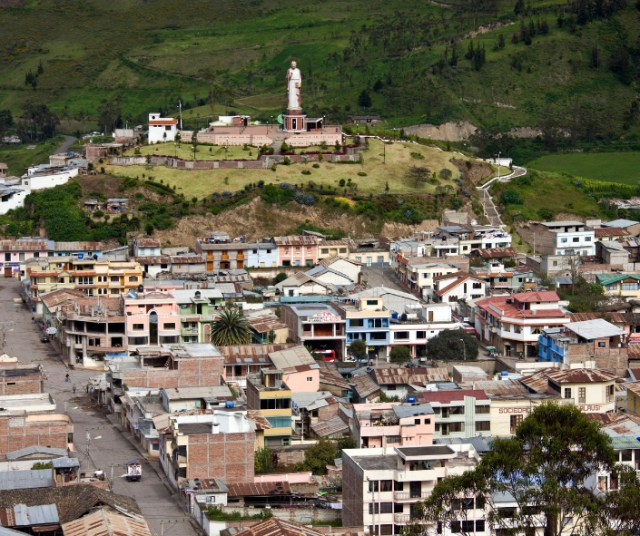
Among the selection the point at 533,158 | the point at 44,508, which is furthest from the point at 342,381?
the point at 533,158

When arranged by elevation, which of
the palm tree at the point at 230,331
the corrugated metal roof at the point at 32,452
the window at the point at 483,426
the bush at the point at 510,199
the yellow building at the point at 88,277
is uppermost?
the bush at the point at 510,199

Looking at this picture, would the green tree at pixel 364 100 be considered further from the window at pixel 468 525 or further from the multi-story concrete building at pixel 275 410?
the window at pixel 468 525

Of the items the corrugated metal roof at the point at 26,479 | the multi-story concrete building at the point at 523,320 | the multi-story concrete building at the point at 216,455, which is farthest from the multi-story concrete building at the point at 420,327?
the corrugated metal roof at the point at 26,479

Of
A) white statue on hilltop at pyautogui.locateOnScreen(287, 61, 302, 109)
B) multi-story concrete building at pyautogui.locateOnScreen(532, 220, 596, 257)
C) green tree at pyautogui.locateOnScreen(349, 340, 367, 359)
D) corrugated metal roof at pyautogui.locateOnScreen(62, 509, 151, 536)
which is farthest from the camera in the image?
white statue on hilltop at pyautogui.locateOnScreen(287, 61, 302, 109)

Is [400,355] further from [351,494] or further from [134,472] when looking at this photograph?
[351,494]

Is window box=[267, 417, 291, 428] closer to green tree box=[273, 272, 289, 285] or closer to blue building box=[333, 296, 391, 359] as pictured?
blue building box=[333, 296, 391, 359]

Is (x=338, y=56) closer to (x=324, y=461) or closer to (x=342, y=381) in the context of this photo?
(x=342, y=381)

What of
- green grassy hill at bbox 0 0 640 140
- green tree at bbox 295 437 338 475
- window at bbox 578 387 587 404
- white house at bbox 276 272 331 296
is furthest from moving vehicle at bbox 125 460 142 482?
green grassy hill at bbox 0 0 640 140

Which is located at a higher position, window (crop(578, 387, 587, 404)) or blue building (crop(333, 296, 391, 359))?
blue building (crop(333, 296, 391, 359))
